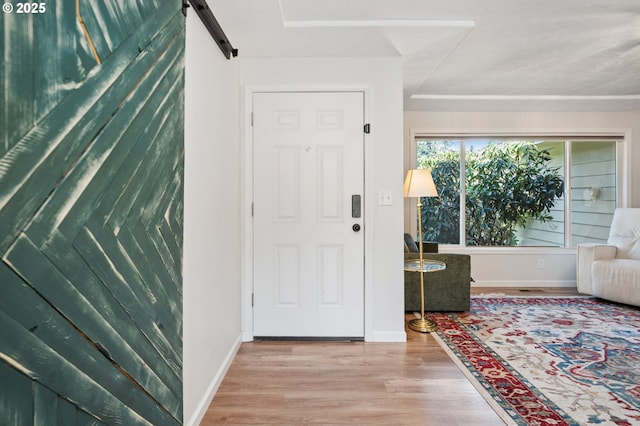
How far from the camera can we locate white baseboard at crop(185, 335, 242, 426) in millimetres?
1745

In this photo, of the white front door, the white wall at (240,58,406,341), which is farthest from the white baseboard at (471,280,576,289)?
the white front door

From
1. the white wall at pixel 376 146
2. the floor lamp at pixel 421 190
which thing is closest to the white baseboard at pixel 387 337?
the white wall at pixel 376 146

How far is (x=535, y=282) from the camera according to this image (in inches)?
185

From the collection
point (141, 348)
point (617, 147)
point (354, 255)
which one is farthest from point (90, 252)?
point (617, 147)

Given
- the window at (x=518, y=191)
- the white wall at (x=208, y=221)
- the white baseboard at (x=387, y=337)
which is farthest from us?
the window at (x=518, y=191)

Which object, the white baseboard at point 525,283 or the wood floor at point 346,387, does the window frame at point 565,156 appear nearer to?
the white baseboard at point 525,283

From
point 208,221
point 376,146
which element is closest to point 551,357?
point 376,146

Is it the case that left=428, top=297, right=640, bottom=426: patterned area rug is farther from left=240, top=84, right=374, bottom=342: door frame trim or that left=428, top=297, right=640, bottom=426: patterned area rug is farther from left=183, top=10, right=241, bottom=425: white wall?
left=183, top=10, right=241, bottom=425: white wall

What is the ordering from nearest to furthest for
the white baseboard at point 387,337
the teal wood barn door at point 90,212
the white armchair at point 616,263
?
the teal wood barn door at point 90,212
the white baseboard at point 387,337
the white armchair at point 616,263

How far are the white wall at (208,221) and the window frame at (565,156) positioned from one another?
→ 8.99 feet

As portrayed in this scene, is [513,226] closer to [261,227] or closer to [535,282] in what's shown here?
[535,282]

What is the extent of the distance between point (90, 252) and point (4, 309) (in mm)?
284

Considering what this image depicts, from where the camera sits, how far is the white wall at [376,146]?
2854 millimetres

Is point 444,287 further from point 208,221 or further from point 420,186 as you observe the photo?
point 208,221
